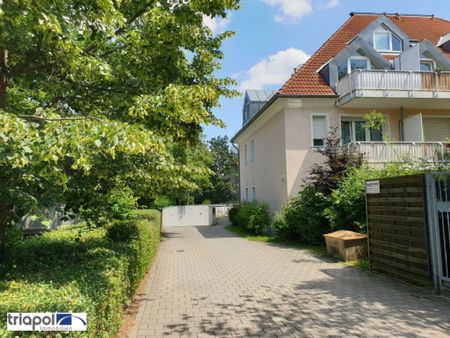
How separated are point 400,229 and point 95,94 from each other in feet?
20.8

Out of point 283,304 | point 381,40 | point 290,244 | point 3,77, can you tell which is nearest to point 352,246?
point 290,244

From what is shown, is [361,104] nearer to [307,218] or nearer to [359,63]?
[359,63]

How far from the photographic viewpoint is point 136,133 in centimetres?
398

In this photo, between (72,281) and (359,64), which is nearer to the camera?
(72,281)

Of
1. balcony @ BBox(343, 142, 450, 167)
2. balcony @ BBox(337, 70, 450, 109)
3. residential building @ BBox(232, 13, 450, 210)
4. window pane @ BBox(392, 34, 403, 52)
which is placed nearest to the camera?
balcony @ BBox(343, 142, 450, 167)

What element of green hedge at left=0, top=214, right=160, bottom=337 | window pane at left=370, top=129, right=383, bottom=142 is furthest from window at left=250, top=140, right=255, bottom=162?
green hedge at left=0, top=214, right=160, bottom=337

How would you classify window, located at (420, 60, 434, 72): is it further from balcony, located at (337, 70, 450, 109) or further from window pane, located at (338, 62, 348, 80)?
window pane, located at (338, 62, 348, 80)

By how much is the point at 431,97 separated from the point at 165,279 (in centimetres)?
1430

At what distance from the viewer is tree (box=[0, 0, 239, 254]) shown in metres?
Answer: 3.89

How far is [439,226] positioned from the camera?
765cm

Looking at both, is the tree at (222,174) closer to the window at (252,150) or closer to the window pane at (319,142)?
the window at (252,150)

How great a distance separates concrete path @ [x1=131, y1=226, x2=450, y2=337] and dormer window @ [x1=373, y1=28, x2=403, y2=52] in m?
13.8

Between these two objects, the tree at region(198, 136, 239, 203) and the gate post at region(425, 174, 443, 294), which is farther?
the tree at region(198, 136, 239, 203)

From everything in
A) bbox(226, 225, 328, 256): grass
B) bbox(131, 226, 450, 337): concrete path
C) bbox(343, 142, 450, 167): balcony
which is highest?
bbox(343, 142, 450, 167): balcony
